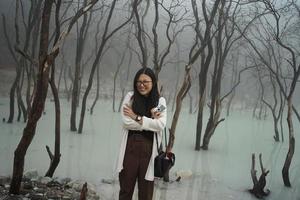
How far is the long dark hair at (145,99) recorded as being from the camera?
1927mm

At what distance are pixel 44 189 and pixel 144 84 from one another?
1499 mm

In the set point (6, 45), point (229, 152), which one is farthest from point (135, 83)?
point (6, 45)

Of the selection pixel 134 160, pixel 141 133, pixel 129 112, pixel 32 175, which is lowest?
pixel 32 175

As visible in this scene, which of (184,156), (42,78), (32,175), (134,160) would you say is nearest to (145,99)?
(134,160)

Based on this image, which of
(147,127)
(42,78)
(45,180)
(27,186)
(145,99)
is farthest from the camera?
(45,180)

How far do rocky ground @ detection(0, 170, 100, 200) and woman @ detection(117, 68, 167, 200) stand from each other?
1.00 metres

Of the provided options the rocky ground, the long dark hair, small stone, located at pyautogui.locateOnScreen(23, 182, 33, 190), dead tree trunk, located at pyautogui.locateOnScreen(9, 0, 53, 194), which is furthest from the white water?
the long dark hair

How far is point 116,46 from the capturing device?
7422 mm

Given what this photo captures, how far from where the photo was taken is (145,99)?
77.1 inches

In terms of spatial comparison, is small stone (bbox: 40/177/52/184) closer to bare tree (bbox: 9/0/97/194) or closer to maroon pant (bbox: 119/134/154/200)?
bare tree (bbox: 9/0/97/194)

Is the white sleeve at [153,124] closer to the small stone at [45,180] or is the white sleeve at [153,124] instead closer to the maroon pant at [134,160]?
the maroon pant at [134,160]

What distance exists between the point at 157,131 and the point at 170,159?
0.18m

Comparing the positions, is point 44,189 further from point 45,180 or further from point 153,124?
point 153,124

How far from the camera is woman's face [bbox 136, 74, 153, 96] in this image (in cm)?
193
